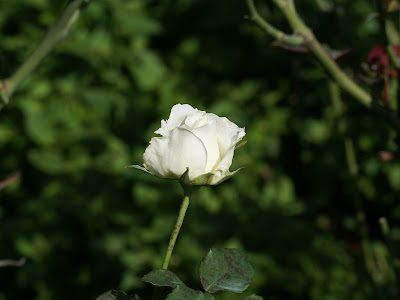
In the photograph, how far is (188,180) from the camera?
0.47m

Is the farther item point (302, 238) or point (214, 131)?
point (302, 238)

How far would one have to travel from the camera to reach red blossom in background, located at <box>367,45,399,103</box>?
32.7 inches

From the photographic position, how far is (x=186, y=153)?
0.45 meters

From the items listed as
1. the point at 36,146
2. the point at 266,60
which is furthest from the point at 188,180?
the point at 266,60

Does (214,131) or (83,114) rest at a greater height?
(214,131)

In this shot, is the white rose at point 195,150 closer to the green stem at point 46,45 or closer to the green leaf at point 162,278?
the green leaf at point 162,278

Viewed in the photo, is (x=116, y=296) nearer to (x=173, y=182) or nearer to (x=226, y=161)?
(x=226, y=161)

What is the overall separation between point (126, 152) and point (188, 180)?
138 cm

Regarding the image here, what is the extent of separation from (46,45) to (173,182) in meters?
1.02

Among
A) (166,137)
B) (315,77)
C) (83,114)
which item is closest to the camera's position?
(166,137)

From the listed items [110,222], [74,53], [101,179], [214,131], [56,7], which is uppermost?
[214,131]

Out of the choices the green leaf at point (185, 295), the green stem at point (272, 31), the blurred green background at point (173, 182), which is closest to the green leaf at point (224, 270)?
the green leaf at point (185, 295)

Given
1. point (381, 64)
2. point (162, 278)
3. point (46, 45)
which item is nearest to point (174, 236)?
point (162, 278)

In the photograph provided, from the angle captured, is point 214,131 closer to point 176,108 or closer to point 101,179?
point 176,108
